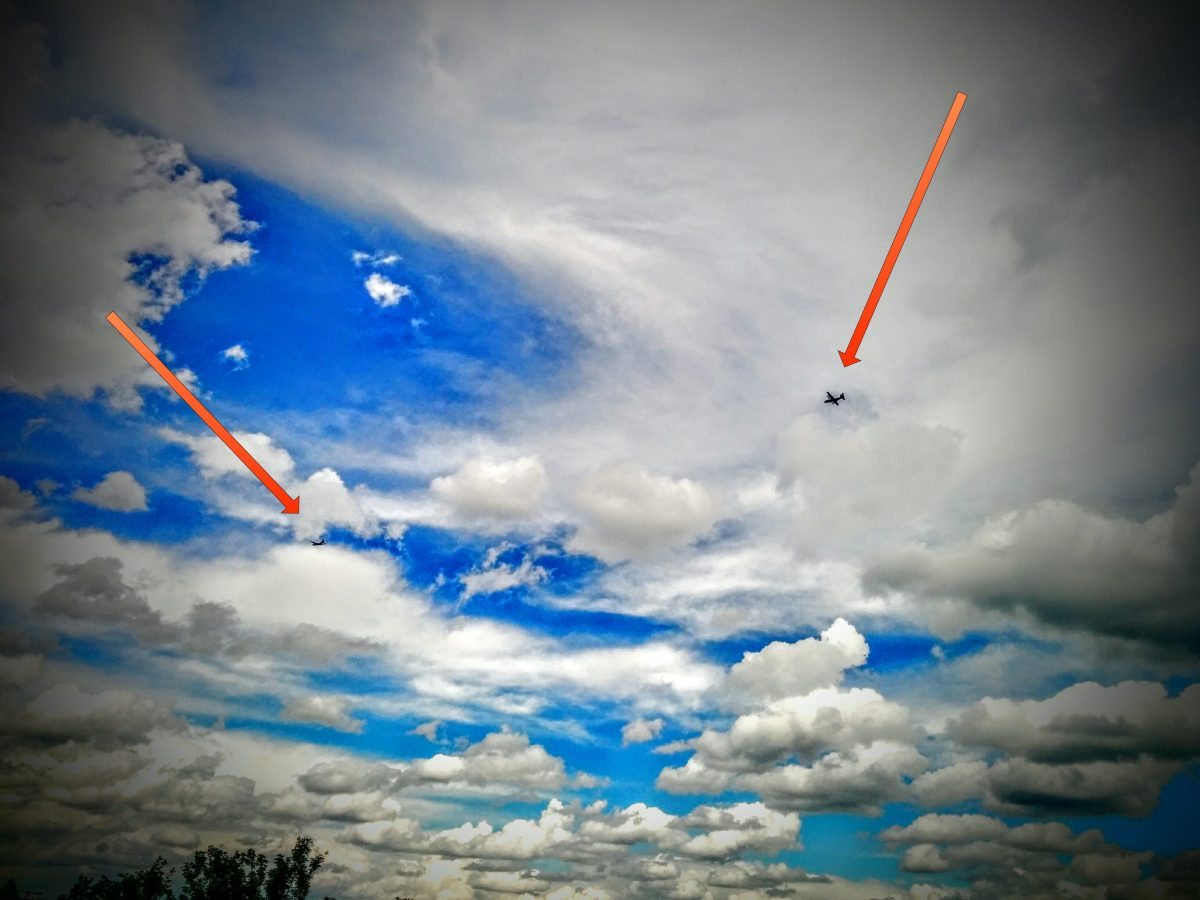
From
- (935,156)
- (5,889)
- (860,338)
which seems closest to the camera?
(935,156)

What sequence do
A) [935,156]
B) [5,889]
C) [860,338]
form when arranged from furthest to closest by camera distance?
[5,889]
[860,338]
[935,156]

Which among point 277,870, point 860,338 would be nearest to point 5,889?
point 277,870

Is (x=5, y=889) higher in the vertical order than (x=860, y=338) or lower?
lower

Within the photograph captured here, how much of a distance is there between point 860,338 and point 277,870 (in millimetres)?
216228

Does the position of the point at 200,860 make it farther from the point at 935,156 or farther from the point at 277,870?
the point at 935,156

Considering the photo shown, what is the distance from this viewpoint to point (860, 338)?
43500 mm

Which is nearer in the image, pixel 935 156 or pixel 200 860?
pixel 935 156

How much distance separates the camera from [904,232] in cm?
3994

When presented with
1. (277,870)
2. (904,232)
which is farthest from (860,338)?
(277,870)

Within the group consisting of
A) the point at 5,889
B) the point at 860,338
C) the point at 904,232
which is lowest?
the point at 5,889

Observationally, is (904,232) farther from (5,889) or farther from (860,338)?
(5,889)

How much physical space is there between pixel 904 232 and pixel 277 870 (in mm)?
221966

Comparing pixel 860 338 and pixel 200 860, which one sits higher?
pixel 860 338

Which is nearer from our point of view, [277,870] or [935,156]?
[935,156]
